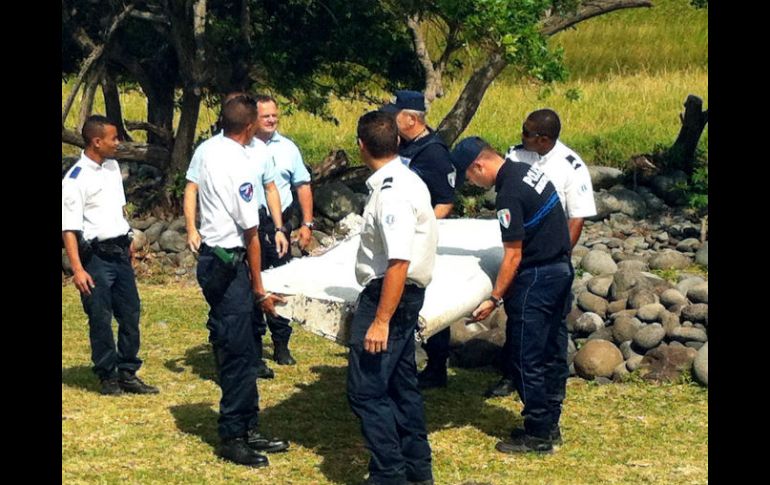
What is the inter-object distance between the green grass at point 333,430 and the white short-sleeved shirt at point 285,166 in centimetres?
129

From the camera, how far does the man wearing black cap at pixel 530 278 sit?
7137 millimetres

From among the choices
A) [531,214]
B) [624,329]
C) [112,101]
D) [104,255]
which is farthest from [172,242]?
[531,214]

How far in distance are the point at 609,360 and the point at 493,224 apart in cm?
146

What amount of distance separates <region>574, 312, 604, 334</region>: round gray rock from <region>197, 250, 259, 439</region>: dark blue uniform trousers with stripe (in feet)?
11.4

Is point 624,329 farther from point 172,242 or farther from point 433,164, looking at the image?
point 172,242

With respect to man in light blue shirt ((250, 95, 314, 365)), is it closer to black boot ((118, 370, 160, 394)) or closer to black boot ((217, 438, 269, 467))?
black boot ((118, 370, 160, 394))

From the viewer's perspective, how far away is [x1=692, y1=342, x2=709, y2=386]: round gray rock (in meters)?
8.77

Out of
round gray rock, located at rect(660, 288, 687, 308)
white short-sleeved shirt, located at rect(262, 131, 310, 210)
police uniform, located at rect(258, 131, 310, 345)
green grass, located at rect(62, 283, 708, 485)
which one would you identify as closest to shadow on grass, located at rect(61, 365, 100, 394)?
green grass, located at rect(62, 283, 708, 485)

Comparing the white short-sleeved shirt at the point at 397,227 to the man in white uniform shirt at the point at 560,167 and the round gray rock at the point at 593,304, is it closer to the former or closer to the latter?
the man in white uniform shirt at the point at 560,167

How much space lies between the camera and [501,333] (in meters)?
9.73

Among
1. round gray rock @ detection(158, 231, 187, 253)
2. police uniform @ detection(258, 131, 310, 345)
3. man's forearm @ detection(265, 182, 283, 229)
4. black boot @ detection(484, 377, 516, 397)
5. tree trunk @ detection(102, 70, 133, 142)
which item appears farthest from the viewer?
tree trunk @ detection(102, 70, 133, 142)
